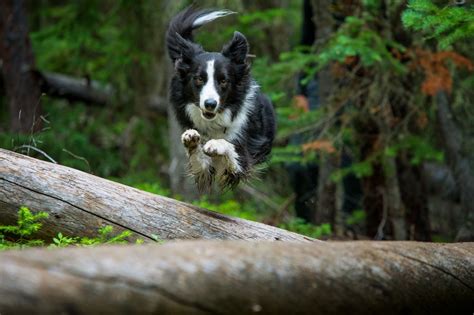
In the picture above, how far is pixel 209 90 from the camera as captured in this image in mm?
7359

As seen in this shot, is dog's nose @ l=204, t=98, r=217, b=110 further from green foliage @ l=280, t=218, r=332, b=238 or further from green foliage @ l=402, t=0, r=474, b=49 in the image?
green foliage @ l=280, t=218, r=332, b=238

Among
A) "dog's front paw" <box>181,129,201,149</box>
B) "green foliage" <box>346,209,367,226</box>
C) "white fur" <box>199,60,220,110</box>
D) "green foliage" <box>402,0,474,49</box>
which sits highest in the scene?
"green foliage" <box>402,0,474,49</box>

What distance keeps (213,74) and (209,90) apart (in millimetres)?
189

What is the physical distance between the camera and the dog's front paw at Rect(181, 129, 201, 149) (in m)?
7.20

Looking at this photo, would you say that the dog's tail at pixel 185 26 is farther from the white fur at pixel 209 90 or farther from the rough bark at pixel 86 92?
the rough bark at pixel 86 92

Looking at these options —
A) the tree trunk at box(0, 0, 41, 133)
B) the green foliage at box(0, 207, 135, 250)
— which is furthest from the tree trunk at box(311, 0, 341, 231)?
the green foliage at box(0, 207, 135, 250)

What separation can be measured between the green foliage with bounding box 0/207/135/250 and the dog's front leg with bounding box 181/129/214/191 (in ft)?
4.77

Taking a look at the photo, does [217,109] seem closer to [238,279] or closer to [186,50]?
[186,50]

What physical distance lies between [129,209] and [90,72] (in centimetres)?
1063

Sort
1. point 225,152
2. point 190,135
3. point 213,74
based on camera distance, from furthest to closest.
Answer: point 213,74
point 225,152
point 190,135

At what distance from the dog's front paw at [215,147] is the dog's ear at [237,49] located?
1000 millimetres

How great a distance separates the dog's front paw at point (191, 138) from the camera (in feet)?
23.6

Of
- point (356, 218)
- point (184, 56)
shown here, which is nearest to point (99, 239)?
point (184, 56)

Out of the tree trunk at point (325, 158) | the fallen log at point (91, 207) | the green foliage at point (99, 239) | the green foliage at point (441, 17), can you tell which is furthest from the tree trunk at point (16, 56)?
the green foliage at point (441, 17)
